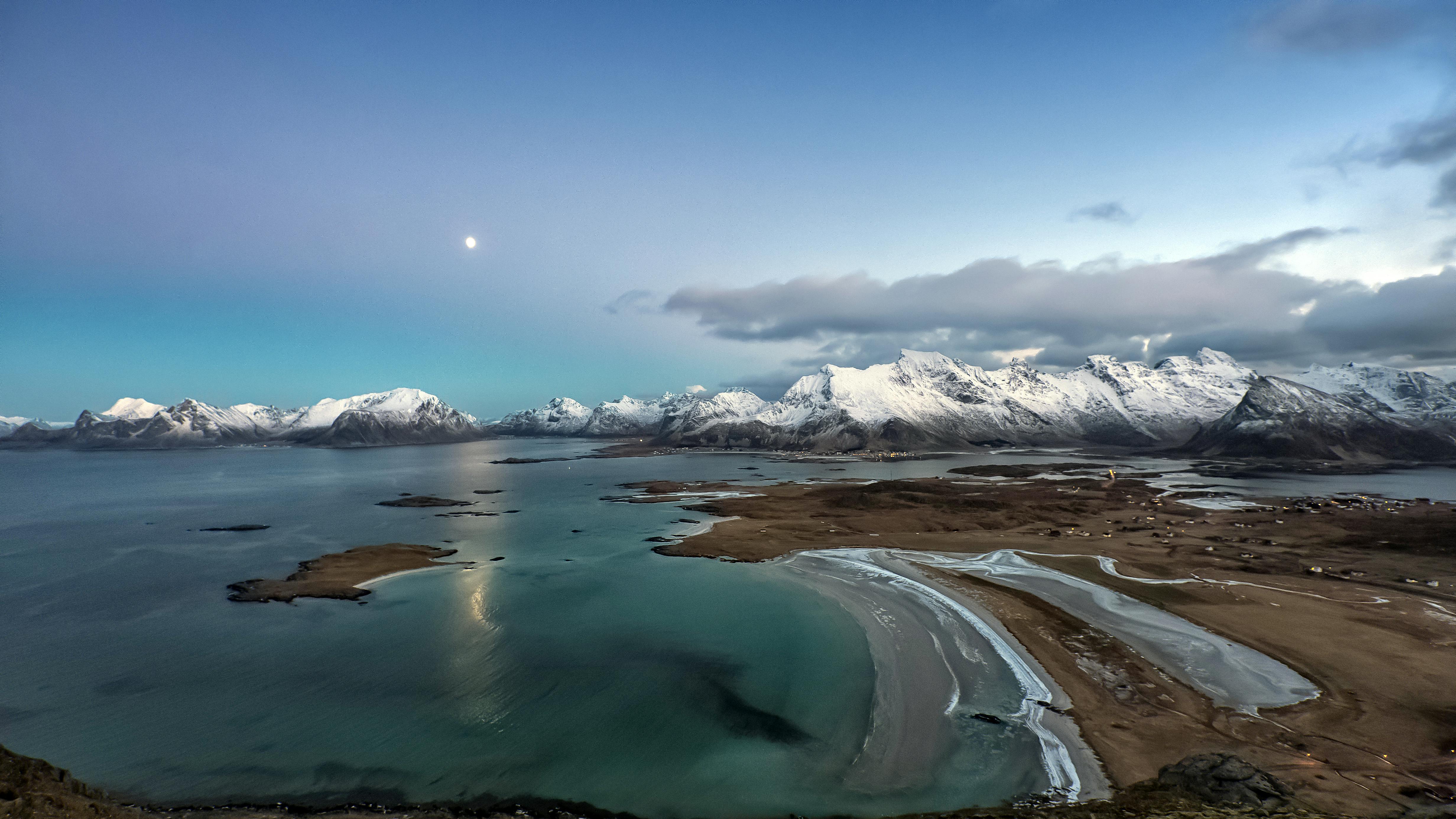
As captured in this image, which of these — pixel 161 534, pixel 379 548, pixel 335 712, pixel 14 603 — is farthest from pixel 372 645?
pixel 161 534

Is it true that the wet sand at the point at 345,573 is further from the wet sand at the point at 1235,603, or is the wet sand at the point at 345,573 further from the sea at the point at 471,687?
the wet sand at the point at 1235,603

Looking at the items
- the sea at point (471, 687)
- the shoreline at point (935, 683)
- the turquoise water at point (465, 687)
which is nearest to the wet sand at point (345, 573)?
the sea at point (471, 687)

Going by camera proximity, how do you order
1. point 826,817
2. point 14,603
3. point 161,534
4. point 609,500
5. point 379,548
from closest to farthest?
point 826,817 < point 14,603 < point 379,548 < point 161,534 < point 609,500

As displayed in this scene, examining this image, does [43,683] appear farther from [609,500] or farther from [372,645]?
[609,500]

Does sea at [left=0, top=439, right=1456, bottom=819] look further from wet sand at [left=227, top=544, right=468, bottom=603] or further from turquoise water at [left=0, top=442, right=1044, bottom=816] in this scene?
wet sand at [left=227, top=544, right=468, bottom=603]

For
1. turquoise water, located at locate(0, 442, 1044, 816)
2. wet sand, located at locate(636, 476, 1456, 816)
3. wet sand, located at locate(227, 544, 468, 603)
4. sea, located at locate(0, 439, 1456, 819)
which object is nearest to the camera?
sea, located at locate(0, 439, 1456, 819)

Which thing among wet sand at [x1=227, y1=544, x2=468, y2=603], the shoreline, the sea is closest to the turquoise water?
the sea
